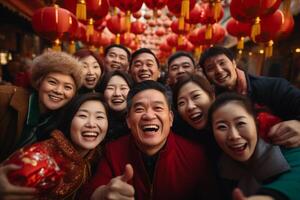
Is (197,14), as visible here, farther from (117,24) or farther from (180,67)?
(180,67)

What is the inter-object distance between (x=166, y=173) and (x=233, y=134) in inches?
26.9

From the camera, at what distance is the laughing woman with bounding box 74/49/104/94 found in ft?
12.6

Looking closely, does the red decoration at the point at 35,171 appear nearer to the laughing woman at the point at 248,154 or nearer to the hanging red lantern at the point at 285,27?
the laughing woman at the point at 248,154

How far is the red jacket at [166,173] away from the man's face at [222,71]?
3.83 feet

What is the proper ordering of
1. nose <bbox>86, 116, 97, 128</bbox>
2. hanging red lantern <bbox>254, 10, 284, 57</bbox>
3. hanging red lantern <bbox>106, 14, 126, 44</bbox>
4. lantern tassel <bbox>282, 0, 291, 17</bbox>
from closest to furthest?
nose <bbox>86, 116, 97, 128</bbox>
lantern tassel <bbox>282, 0, 291, 17</bbox>
hanging red lantern <bbox>254, 10, 284, 57</bbox>
hanging red lantern <bbox>106, 14, 126, 44</bbox>

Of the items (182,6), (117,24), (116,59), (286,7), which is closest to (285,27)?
(286,7)

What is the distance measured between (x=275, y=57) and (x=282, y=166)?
24.2ft

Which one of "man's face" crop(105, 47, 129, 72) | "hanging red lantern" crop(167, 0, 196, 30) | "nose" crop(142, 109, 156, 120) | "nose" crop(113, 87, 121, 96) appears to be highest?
"hanging red lantern" crop(167, 0, 196, 30)

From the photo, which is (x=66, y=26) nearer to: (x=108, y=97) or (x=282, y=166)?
(x=108, y=97)

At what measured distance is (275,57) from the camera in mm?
8578

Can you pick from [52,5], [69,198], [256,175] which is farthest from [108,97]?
[52,5]

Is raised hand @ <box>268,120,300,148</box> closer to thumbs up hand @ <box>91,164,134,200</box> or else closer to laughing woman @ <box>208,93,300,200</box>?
laughing woman @ <box>208,93,300,200</box>

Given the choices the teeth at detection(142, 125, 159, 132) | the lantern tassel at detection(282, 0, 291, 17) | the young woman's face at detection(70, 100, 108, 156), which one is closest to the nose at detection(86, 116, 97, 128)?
the young woman's face at detection(70, 100, 108, 156)

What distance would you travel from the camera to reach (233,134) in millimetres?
2049
